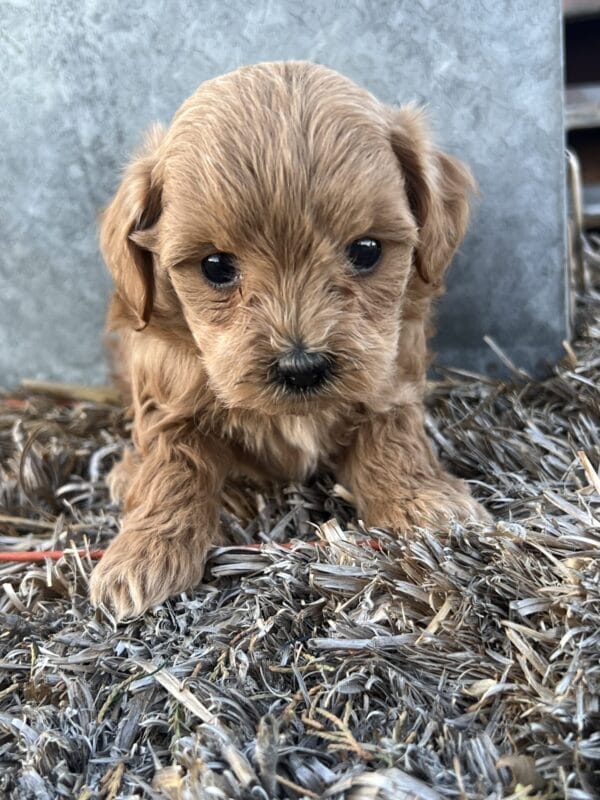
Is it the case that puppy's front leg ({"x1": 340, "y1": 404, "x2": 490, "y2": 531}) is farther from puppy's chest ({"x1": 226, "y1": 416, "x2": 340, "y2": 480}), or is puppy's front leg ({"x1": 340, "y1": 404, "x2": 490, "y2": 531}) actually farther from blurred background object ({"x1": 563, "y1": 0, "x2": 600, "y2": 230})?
blurred background object ({"x1": 563, "y1": 0, "x2": 600, "y2": 230})

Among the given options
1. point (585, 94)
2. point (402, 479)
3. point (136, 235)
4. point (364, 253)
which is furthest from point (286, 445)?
point (585, 94)

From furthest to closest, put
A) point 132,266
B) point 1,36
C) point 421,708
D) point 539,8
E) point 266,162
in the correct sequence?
point 1,36
point 539,8
point 132,266
point 266,162
point 421,708

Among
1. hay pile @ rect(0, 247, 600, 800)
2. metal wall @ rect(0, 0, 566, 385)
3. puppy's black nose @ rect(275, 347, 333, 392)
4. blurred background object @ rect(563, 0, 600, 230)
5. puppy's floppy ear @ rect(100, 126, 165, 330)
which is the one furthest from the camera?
blurred background object @ rect(563, 0, 600, 230)

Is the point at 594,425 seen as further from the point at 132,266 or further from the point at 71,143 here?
the point at 71,143

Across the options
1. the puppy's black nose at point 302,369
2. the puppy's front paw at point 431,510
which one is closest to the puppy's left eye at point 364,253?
the puppy's black nose at point 302,369

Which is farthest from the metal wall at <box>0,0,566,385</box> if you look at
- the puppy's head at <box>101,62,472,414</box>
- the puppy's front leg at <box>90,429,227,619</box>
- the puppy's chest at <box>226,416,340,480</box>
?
the puppy's front leg at <box>90,429,227,619</box>

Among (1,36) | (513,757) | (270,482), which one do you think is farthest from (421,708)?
(1,36)

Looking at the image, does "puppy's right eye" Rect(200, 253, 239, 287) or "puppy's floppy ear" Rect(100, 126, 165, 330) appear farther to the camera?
"puppy's floppy ear" Rect(100, 126, 165, 330)
